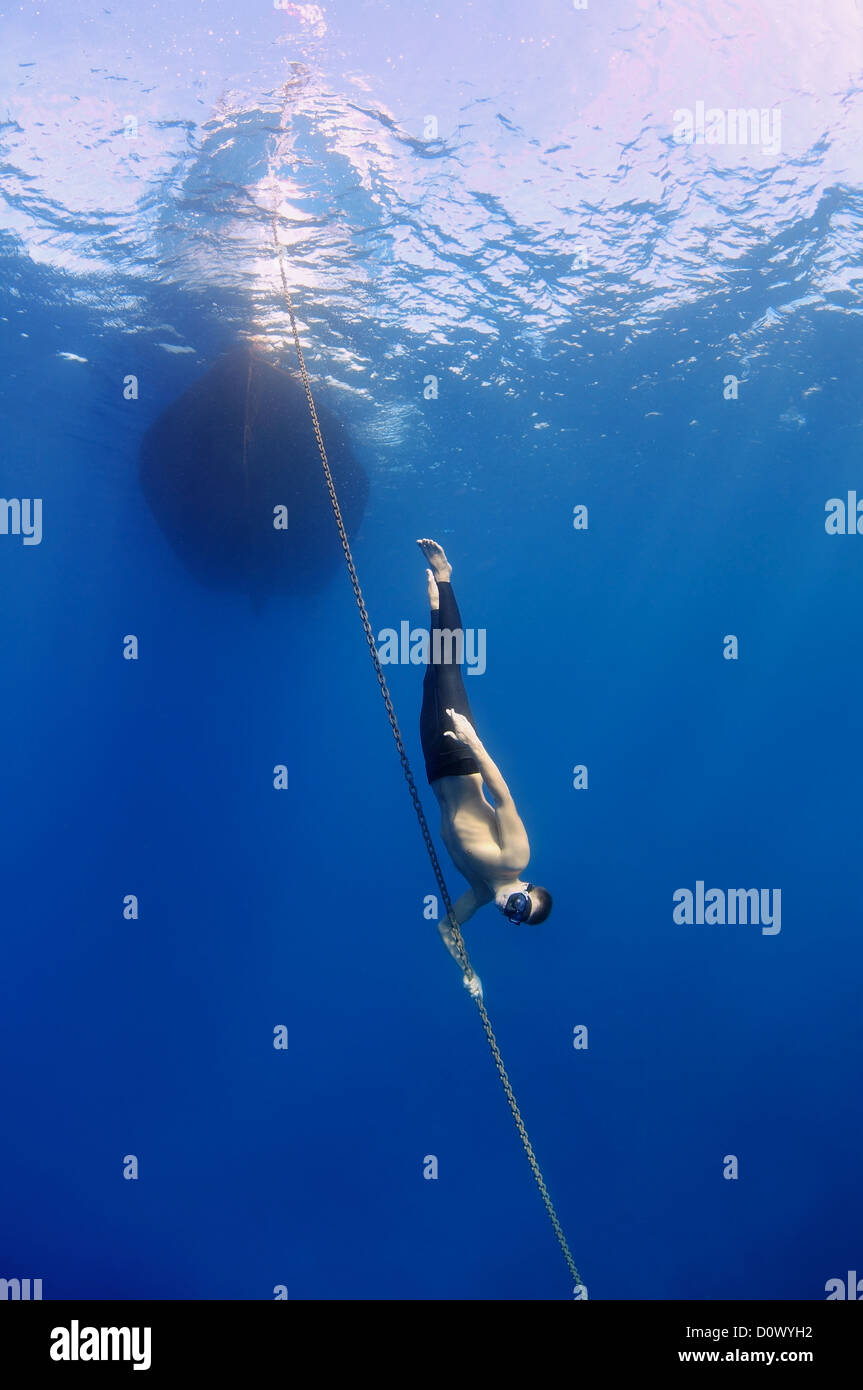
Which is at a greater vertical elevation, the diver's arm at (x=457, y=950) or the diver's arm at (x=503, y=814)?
the diver's arm at (x=503, y=814)

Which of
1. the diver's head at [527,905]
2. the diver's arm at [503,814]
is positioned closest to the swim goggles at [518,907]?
the diver's head at [527,905]

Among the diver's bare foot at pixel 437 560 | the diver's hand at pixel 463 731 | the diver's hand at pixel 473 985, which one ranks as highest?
the diver's bare foot at pixel 437 560

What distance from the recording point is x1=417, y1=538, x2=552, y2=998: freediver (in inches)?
234

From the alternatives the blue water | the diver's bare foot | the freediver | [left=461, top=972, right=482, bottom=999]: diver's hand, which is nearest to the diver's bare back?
the freediver

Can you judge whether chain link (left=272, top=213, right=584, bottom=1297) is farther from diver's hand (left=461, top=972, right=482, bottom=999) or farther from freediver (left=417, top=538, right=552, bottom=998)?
freediver (left=417, top=538, right=552, bottom=998)

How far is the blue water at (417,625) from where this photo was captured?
10438mm

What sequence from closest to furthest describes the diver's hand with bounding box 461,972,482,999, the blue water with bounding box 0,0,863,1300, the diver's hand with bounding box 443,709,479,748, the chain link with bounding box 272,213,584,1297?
the chain link with bounding box 272,213,584,1297 → the diver's hand with bounding box 461,972,482,999 → the diver's hand with bounding box 443,709,479,748 → the blue water with bounding box 0,0,863,1300

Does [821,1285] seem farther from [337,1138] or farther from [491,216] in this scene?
[491,216]

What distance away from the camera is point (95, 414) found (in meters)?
16.4

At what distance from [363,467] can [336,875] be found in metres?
20.0

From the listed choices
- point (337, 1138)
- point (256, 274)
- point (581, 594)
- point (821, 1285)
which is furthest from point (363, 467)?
point (821, 1285)

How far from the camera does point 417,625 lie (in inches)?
1286

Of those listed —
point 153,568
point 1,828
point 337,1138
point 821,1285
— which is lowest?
point 821,1285

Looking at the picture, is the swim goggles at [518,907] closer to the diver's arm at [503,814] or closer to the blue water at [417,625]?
the diver's arm at [503,814]
